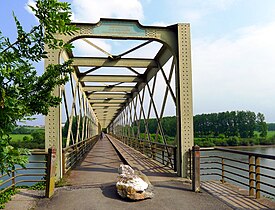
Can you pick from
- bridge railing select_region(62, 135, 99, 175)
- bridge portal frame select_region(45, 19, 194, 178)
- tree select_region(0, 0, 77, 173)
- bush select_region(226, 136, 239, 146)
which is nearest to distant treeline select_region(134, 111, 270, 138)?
bush select_region(226, 136, 239, 146)

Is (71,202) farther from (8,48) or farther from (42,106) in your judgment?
(8,48)

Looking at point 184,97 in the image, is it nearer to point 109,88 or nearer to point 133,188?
point 133,188

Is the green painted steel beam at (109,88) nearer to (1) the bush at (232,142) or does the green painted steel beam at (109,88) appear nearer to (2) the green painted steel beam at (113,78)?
(2) the green painted steel beam at (113,78)

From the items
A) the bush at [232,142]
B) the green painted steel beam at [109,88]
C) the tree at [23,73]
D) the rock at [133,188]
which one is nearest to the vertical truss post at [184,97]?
the rock at [133,188]

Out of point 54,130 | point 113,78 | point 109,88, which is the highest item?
point 113,78

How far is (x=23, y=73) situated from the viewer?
2602mm

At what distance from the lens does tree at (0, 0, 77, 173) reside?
225 cm

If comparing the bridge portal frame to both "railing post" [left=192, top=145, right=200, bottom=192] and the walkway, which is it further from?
"railing post" [left=192, top=145, right=200, bottom=192]

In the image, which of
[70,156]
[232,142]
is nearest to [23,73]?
[70,156]

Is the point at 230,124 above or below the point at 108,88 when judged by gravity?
below

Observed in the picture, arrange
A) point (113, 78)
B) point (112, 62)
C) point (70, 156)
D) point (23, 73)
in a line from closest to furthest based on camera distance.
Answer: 1. point (23, 73)
2. point (70, 156)
3. point (112, 62)
4. point (113, 78)

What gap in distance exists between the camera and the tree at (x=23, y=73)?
7.38 ft

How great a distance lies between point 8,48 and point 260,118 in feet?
181

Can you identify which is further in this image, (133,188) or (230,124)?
(230,124)
